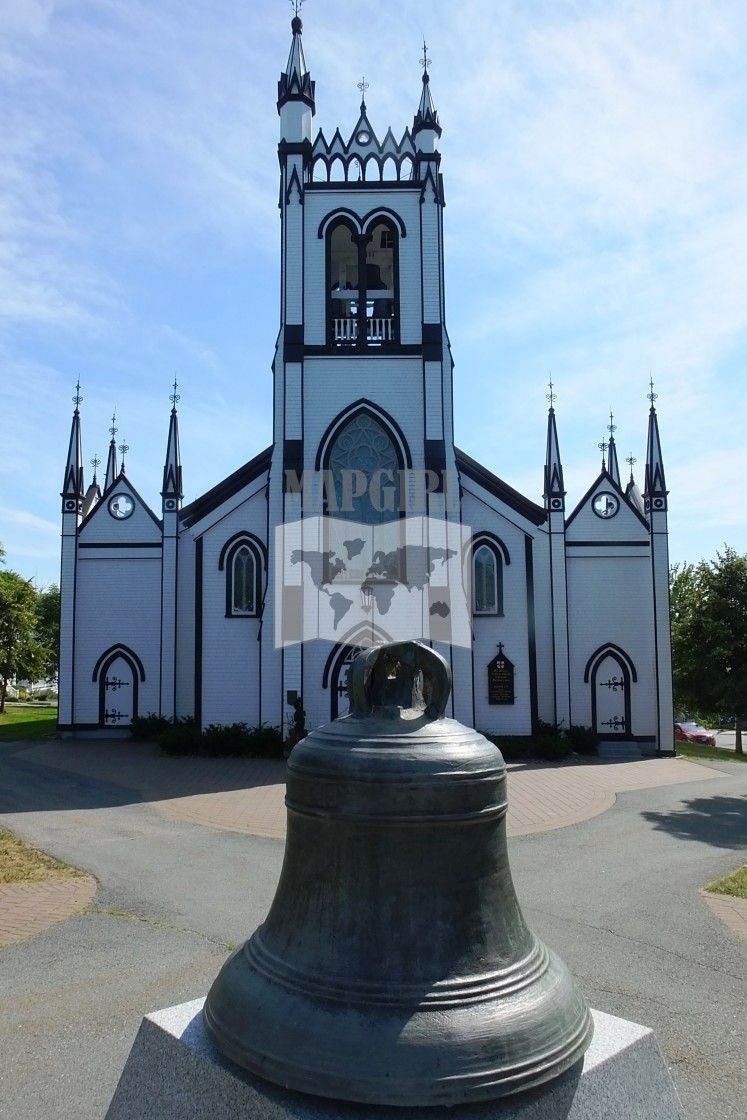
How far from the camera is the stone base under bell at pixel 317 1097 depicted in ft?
8.69

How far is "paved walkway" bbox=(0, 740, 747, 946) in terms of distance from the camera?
27.6ft

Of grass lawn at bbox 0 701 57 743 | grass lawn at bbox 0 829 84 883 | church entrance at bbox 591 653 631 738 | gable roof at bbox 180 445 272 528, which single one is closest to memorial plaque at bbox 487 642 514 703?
church entrance at bbox 591 653 631 738

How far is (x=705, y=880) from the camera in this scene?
961cm

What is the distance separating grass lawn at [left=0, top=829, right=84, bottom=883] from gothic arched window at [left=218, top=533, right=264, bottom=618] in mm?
14179

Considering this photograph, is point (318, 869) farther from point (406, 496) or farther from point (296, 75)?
point (296, 75)

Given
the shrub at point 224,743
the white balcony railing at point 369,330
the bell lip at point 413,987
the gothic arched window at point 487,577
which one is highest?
the white balcony railing at point 369,330

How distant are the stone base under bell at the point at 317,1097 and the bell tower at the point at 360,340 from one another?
20423 mm

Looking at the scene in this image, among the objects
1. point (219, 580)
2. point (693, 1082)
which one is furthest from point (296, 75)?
point (693, 1082)

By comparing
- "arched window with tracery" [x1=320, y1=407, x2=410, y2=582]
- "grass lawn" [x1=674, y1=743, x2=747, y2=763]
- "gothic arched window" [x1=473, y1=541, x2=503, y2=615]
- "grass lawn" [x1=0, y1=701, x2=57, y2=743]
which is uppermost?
"arched window with tracery" [x1=320, y1=407, x2=410, y2=582]

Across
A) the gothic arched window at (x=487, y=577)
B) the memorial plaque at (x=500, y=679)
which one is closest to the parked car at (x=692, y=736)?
the memorial plaque at (x=500, y=679)

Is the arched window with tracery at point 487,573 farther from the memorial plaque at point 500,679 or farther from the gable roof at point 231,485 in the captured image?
the gable roof at point 231,485

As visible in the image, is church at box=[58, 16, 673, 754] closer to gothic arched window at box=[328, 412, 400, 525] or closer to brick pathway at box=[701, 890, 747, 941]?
gothic arched window at box=[328, 412, 400, 525]

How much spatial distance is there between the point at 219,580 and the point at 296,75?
1566 centimetres

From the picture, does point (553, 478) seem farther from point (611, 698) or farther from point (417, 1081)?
point (417, 1081)
